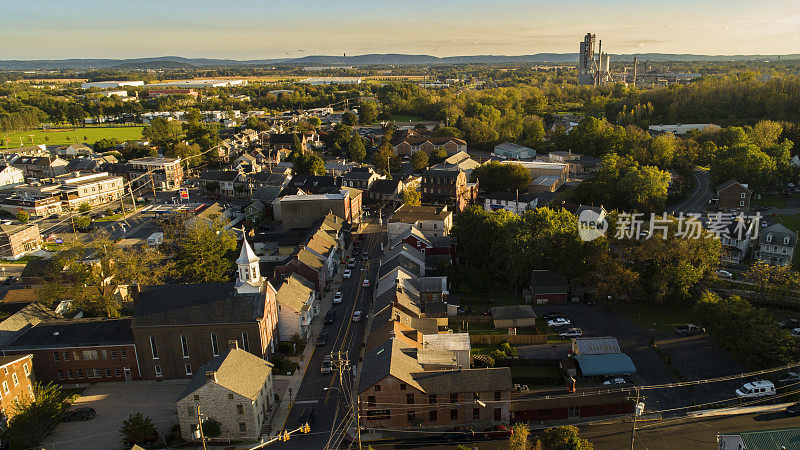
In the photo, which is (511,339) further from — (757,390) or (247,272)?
(247,272)

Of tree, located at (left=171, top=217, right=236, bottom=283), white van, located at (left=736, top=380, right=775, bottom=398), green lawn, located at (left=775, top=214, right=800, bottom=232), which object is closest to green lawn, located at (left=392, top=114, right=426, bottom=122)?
green lawn, located at (left=775, top=214, right=800, bottom=232)

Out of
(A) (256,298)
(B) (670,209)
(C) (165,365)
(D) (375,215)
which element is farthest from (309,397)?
(B) (670,209)

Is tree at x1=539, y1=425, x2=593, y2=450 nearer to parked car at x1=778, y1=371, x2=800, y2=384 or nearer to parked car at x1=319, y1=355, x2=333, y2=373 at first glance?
parked car at x1=319, y1=355, x2=333, y2=373

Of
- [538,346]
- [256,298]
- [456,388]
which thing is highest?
[256,298]

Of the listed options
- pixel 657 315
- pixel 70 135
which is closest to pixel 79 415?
pixel 657 315

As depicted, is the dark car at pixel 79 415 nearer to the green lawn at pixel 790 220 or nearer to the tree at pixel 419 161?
the tree at pixel 419 161

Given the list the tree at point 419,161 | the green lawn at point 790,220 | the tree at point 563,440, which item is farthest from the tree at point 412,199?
the green lawn at point 790,220

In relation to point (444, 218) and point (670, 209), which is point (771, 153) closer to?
point (670, 209)
